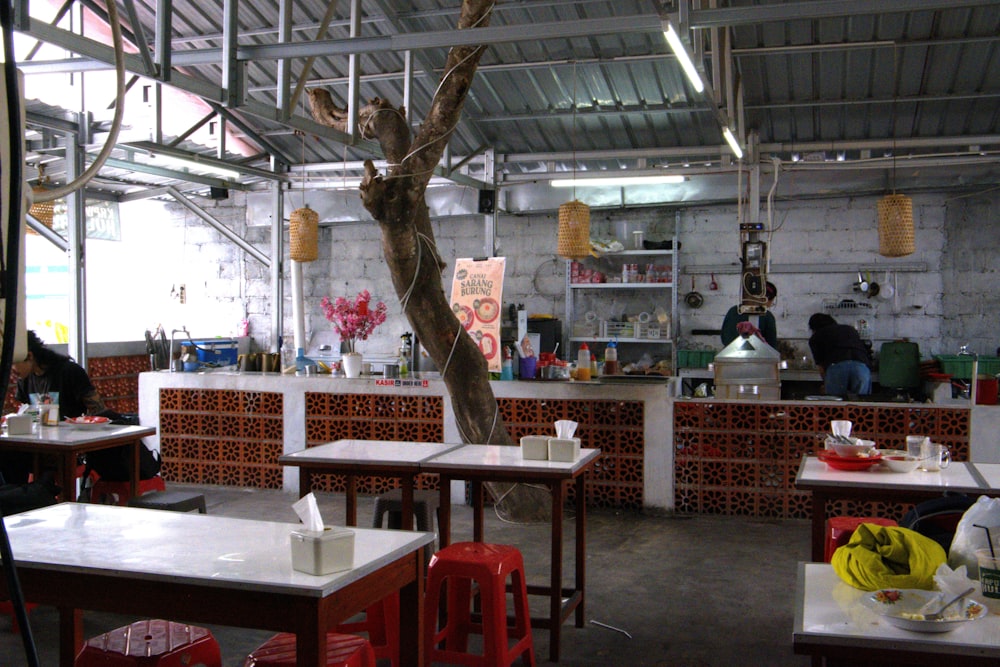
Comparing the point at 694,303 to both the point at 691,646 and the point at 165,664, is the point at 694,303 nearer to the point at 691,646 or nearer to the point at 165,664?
the point at 691,646

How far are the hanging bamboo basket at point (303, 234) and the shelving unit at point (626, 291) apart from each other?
3651mm

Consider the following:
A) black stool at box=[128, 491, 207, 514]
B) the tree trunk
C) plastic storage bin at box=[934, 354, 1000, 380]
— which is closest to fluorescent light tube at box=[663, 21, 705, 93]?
the tree trunk

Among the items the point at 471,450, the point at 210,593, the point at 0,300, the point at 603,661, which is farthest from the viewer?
the point at 471,450

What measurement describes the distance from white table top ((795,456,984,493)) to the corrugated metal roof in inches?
143

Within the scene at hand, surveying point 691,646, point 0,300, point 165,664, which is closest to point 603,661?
point 691,646

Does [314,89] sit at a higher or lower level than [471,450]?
higher

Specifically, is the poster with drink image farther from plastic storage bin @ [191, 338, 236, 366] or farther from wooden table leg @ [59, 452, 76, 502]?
plastic storage bin @ [191, 338, 236, 366]

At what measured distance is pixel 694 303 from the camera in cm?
1084

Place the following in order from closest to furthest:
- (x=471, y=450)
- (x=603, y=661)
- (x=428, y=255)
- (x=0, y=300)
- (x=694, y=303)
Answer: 1. (x=0, y=300)
2. (x=603, y=661)
3. (x=471, y=450)
4. (x=428, y=255)
5. (x=694, y=303)

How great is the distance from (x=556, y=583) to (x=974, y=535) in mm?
2205

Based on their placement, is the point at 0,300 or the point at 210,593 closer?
the point at 0,300

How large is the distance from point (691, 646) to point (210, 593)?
2.74 metres

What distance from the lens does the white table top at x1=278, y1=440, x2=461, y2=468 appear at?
15.5ft

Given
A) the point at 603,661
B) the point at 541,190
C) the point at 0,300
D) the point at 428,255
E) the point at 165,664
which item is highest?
the point at 541,190
